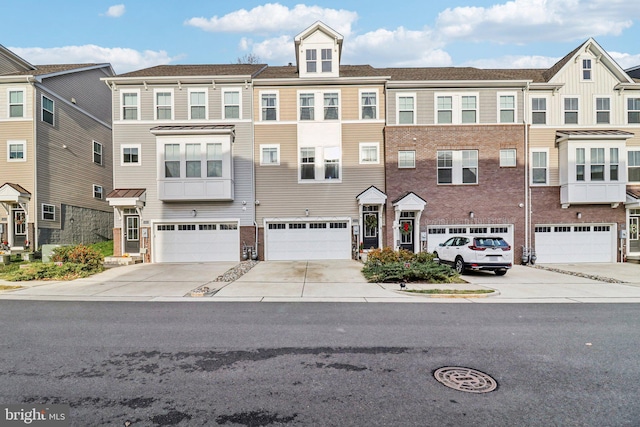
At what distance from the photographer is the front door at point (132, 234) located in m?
18.8

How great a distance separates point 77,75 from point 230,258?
15173 millimetres

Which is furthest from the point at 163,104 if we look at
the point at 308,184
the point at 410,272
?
the point at 410,272

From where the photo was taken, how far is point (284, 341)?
585 cm

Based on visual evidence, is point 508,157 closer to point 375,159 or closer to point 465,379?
point 375,159

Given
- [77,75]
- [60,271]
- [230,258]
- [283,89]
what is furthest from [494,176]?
[77,75]

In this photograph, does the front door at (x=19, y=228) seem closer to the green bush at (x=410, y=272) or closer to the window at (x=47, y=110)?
the window at (x=47, y=110)

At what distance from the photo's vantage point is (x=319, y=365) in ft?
15.9

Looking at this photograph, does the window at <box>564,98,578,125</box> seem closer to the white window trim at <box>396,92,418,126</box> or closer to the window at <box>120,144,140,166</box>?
the white window trim at <box>396,92,418,126</box>

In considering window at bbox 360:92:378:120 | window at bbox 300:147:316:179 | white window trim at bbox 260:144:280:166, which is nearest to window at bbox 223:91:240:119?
white window trim at bbox 260:144:280:166

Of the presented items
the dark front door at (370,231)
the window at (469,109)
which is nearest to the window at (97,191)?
the dark front door at (370,231)

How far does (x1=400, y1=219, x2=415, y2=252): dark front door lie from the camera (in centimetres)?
1883

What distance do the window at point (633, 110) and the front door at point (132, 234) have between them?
2750 centimetres

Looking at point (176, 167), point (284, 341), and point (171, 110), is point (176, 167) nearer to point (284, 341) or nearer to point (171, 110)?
point (171, 110)

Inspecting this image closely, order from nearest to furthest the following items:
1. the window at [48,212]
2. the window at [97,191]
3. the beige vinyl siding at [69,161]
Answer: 1. the window at [48,212]
2. the beige vinyl siding at [69,161]
3. the window at [97,191]
